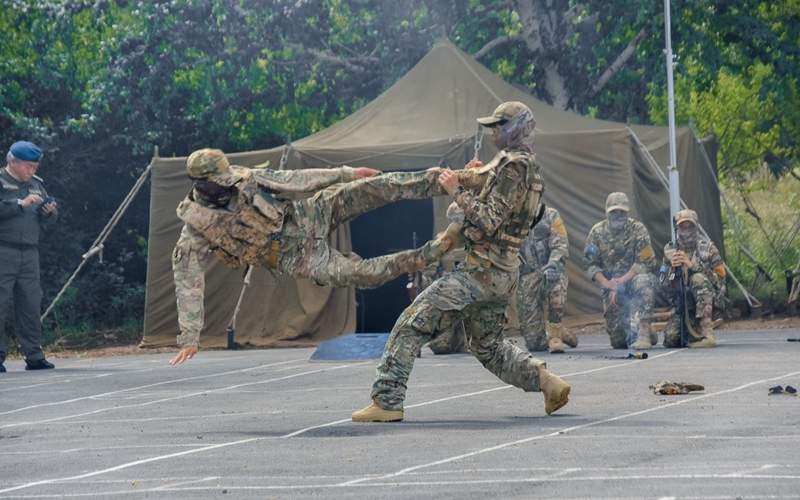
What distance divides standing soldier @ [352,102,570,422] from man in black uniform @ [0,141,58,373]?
24.8 ft

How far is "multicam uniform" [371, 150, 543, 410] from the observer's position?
1029 cm

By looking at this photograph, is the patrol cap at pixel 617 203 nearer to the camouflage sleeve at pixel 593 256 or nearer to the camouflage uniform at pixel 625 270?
the camouflage uniform at pixel 625 270

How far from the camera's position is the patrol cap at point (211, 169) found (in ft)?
34.4

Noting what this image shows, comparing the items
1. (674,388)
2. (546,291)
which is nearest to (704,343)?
(546,291)

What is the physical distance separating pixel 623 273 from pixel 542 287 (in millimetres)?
910

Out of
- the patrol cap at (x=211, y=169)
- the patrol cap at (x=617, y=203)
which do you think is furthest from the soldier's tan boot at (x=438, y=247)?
the patrol cap at (x=617, y=203)

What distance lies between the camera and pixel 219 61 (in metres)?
27.0

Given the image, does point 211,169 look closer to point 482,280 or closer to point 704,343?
point 482,280

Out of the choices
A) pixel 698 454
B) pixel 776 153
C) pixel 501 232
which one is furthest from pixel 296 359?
pixel 776 153

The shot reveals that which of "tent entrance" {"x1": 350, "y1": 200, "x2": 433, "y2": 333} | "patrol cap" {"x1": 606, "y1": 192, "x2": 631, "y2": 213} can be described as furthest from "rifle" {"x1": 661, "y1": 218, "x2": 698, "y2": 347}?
"tent entrance" {"x1": 350, "y1": 200, "x2": 433, "y2": 333}

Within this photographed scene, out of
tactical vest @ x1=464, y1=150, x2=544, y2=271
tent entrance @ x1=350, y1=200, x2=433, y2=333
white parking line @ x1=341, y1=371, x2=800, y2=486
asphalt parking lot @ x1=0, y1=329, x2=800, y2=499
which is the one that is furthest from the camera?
tent entrance @ x1=350, y1=200, x2=433, y2=333

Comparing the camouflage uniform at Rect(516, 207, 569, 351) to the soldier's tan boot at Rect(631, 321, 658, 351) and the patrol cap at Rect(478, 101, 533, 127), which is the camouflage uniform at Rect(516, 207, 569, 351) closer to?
the soldier's tan boot at Rect(631, 321, 658, 351)

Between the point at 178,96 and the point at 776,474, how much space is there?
66.8 feet

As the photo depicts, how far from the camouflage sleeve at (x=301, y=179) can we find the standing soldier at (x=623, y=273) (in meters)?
7.40
